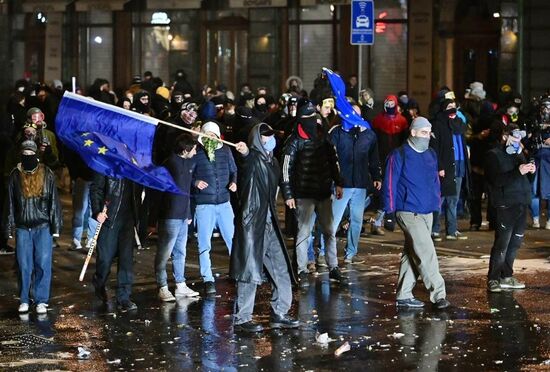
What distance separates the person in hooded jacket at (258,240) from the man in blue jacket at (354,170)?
12.2ft

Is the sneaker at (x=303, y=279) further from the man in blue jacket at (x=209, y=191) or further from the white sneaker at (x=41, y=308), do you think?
the white sneaker at (x=41, y=308)

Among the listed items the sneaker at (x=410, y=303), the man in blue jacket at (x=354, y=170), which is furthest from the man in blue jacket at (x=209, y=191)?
the sneaker at (x=410, y=303)

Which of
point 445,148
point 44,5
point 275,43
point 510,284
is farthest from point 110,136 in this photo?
point 44,5

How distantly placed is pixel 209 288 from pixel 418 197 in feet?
8.35

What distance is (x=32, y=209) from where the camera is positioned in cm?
1469

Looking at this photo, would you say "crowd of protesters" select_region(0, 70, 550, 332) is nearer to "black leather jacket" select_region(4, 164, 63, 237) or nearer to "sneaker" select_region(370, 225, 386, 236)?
"black leather jacket" select_region(4, 164, 63, 237)

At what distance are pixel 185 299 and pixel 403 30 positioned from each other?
18.0 m

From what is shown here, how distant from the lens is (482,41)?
31719 millimetres

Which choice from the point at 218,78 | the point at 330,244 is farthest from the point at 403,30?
the point at 330,244

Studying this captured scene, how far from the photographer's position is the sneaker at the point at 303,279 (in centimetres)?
1600

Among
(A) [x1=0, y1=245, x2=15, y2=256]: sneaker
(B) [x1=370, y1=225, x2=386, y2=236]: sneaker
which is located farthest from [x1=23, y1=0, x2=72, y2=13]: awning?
(A) [x1=0, y1=245, x2=15, y2=256]: sneaker

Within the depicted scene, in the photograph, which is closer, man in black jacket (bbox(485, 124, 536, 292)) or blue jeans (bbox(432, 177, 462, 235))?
man in black jacket (bbox(485, 124, 536, 292))

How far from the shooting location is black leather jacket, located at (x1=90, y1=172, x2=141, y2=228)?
49.0ft

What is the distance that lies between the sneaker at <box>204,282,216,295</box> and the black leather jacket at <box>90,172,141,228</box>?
111cm
